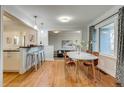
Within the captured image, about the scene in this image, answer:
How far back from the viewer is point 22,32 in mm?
8359

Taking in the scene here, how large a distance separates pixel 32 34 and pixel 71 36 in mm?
5621

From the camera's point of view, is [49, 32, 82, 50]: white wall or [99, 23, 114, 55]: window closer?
[99, 23, 114, 55]: window

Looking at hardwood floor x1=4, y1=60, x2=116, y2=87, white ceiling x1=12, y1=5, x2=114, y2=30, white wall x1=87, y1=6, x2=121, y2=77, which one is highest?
white ceiling x1=12, y1=5, x2=114, y2=30

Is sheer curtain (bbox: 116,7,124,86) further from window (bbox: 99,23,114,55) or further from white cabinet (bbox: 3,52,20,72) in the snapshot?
white cabinet (bbox: 3,52,20,72)

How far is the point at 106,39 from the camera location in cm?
577

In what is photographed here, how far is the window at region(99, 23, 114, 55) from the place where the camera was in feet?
17.2

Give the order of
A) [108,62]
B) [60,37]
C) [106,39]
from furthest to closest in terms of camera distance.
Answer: [60,37] → [106,39] → [108,62]

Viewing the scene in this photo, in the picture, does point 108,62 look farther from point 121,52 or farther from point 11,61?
point 11,61

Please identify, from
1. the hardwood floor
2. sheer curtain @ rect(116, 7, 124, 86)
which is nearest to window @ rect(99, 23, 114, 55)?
the hardwood floor

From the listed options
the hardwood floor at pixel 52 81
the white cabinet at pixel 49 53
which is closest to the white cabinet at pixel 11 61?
the hardwood floor at pixel 52 81

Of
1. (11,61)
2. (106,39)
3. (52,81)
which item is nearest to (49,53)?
(11,61)

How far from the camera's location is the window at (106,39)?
5241 mm
